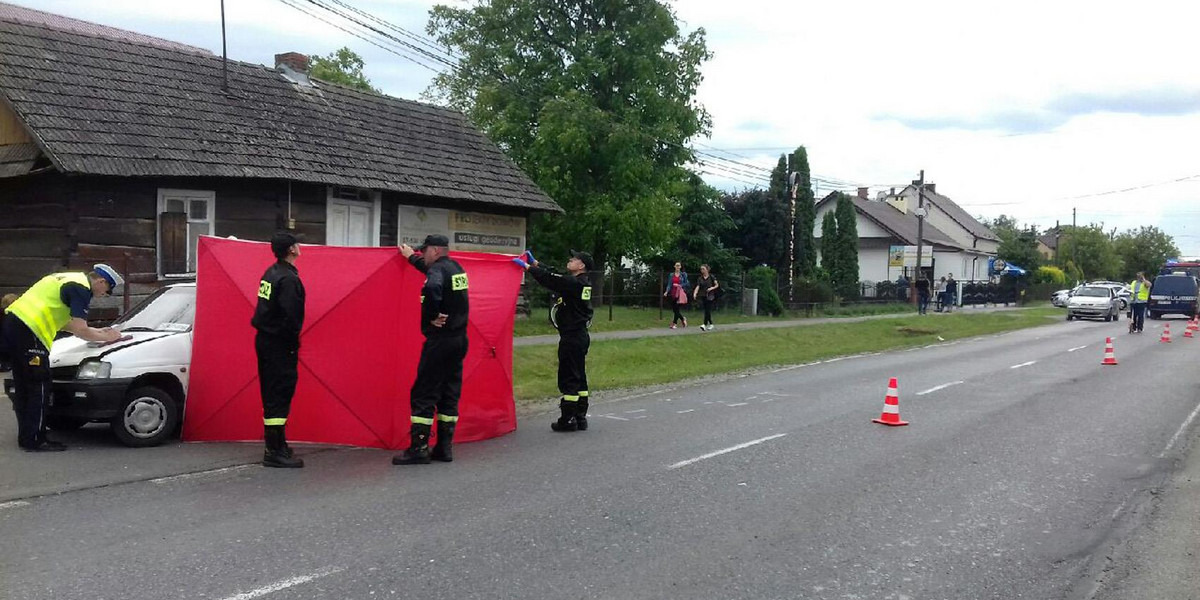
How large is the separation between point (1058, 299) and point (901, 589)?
196 ft

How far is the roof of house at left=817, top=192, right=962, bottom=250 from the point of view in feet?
194

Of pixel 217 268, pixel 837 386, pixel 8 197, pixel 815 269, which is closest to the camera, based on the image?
pixel 217 268

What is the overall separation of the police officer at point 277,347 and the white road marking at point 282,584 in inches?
111

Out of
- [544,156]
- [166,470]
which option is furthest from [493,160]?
[166,470]

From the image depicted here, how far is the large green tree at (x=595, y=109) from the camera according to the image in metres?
26.7

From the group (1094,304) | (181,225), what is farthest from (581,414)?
(1094,304)

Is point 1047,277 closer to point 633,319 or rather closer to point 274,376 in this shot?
point 633,319

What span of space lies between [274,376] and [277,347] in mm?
239

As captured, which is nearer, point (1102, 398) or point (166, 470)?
point (166, 470)

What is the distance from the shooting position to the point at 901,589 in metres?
5.13

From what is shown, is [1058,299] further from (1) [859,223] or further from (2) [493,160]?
(2) [493,160]

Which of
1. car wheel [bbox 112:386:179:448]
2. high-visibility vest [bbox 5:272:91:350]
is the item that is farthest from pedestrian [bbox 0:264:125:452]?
car wheel [bbox 112:386:179:448]

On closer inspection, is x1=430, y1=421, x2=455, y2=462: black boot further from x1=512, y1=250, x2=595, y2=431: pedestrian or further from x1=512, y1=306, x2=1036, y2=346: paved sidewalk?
A: x1=512, y1=306, x2=1036, y2=346: paved sidewalk

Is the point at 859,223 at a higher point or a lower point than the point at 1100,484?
higher
